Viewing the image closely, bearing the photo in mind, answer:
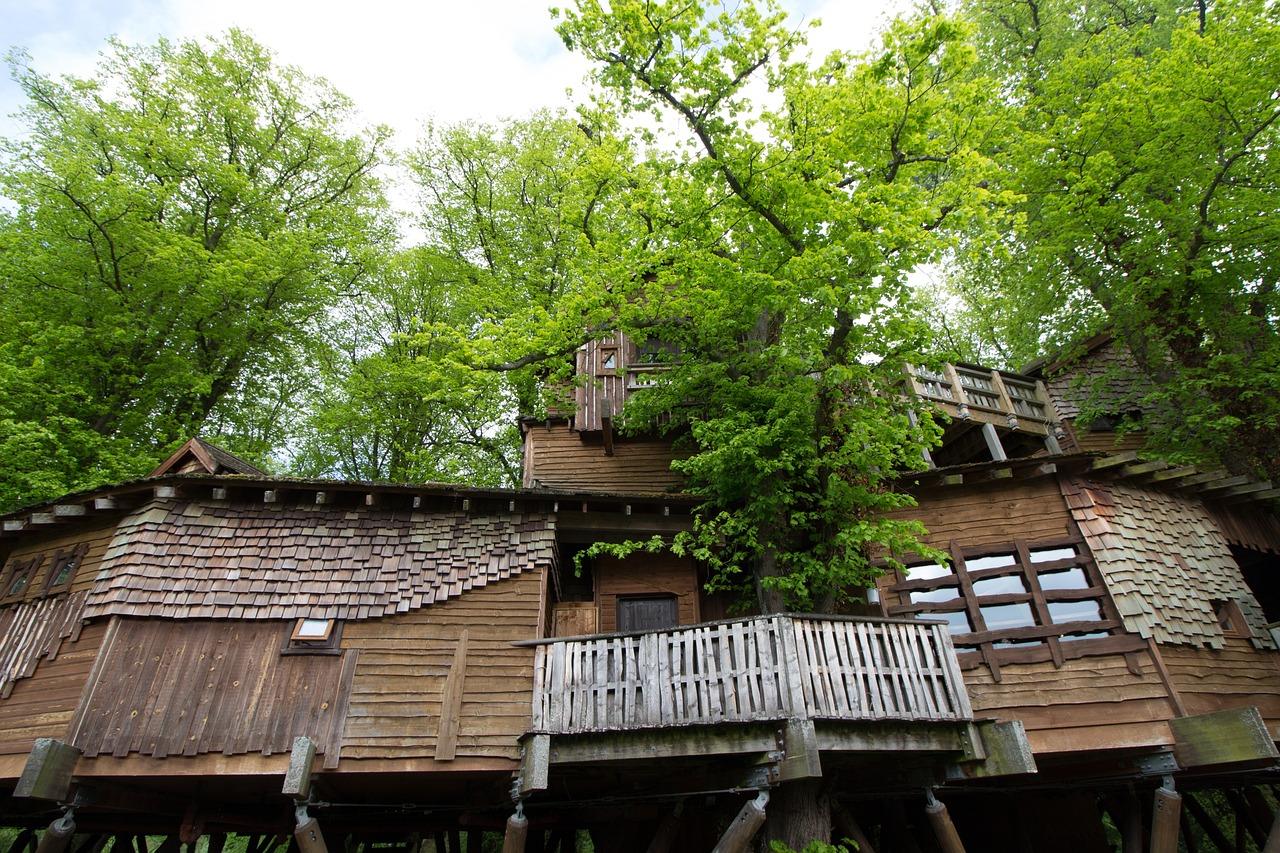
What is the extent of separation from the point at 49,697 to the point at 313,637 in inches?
134

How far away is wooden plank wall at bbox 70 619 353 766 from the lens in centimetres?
909

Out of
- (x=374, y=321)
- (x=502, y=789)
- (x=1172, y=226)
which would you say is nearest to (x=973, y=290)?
(x=1172, y=226)

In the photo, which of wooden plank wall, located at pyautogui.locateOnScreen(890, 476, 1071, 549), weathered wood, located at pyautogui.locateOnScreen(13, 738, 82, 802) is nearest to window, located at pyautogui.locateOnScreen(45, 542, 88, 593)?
weathered wood, located at pyautogui.locateOnScreen(13, 738, 82, 802)

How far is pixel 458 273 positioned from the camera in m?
22.3

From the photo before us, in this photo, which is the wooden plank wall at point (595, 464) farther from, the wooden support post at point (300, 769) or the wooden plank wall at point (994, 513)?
the wooden support post at point (300, 769)

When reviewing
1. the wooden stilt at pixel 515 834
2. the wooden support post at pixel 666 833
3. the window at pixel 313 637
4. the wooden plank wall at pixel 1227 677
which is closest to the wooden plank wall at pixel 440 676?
the window at pixel 313 637

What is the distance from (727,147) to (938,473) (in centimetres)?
666

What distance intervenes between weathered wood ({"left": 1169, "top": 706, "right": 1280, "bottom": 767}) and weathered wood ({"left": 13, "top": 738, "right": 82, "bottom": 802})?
14349 mm

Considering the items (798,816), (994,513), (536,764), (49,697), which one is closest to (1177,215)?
(994,513)

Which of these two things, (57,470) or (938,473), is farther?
(57,470)

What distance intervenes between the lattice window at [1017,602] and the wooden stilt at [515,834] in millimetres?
6412

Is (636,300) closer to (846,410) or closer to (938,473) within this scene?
(846,410)

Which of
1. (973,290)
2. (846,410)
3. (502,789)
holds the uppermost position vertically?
(973,290)

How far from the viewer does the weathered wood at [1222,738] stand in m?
8.55
